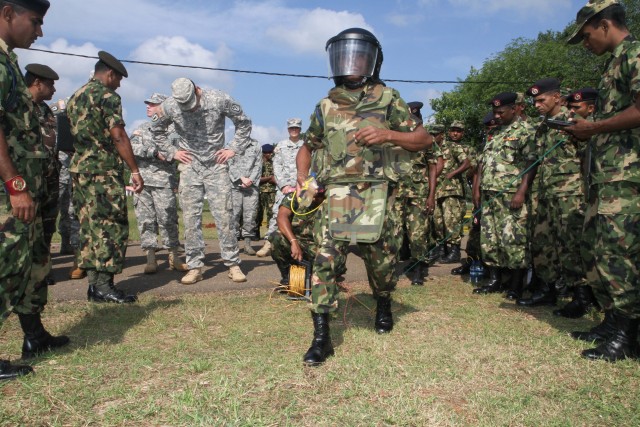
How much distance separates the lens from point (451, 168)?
8.29m

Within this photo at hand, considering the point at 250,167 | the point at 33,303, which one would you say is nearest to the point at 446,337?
the point at 33,303

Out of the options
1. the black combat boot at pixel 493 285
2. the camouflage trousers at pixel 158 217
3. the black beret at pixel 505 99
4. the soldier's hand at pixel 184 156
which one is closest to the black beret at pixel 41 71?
the soldier's hand at pixel 184 156

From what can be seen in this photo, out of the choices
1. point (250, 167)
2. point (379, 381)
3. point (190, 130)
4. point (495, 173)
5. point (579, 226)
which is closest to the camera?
point (379, 381)

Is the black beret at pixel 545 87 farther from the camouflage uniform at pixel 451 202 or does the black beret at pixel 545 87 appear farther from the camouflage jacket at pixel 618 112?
the camouflage uniform at pixel 451 202

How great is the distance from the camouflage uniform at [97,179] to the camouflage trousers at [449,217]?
519 centimetres

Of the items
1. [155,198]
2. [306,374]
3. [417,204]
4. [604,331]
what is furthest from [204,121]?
[604,331]

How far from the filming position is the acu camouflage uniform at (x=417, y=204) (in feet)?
20.9

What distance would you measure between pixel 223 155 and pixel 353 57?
9.32 feet

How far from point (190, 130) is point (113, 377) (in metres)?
3.59

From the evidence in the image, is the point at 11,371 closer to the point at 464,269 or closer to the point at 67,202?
the point at 67,202

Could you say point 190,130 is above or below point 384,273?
above

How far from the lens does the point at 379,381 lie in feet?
9.57

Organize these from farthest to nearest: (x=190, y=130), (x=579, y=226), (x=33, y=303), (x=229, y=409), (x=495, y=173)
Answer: (x=190, y=130) → (x=495, y=173) → (x=579, y=226) → (x=33, y=303) → (x=229, y=409)

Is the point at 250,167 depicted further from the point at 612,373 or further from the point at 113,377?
the point at 612,373
